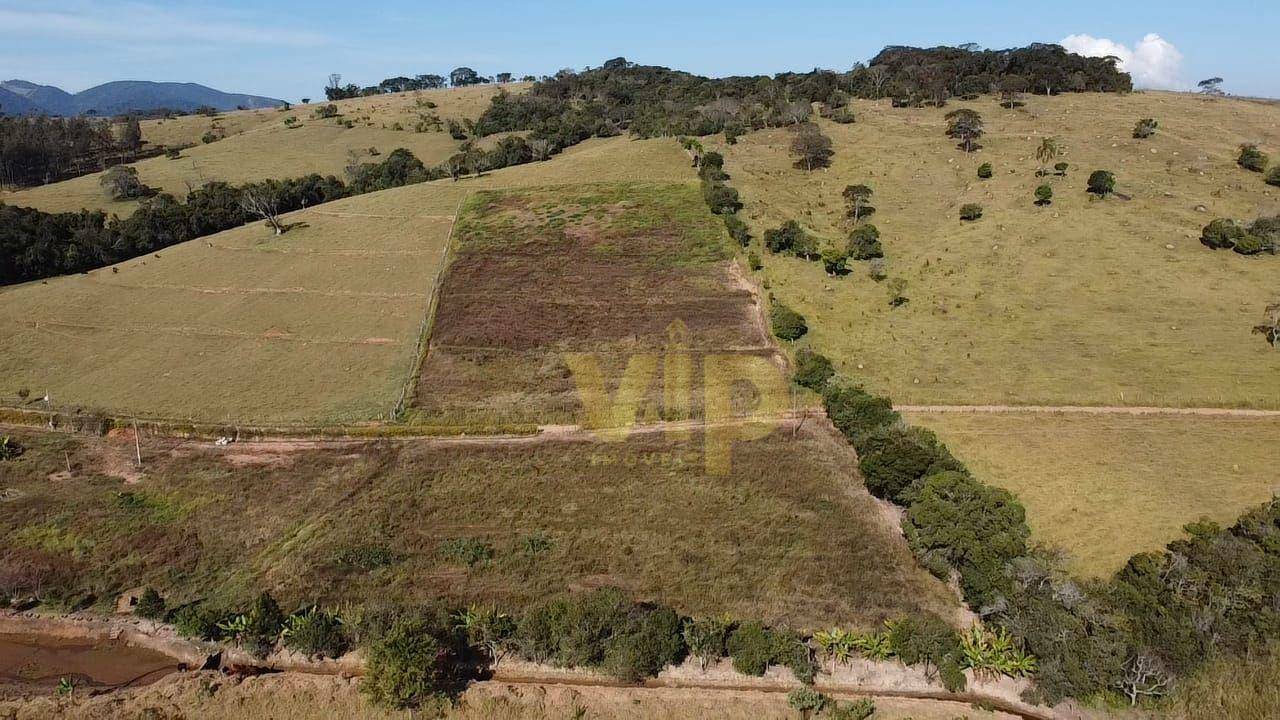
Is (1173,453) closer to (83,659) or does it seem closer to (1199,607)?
(1199,607)

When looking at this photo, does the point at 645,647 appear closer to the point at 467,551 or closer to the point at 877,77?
the point at 467,551

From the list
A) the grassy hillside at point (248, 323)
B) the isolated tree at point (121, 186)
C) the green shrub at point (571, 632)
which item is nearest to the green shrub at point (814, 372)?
the green shrub at point (571, 632)

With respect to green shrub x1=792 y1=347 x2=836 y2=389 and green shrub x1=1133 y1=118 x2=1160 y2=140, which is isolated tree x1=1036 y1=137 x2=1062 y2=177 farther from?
green shrub x1=792 y1=347 x2=836 y2=389

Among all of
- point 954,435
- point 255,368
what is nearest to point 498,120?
point 255,368

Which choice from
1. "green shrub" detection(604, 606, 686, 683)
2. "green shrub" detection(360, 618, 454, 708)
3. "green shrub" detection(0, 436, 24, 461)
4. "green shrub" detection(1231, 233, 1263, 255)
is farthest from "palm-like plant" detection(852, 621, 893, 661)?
"green shrub" detection(1231, 233, 1263, 255)

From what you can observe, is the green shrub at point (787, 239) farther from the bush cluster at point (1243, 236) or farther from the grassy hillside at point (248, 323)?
the bush cluster at point (1243, 236)

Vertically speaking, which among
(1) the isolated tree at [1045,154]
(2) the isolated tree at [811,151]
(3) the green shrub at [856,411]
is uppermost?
(2) the isolated tree at [811,151]
